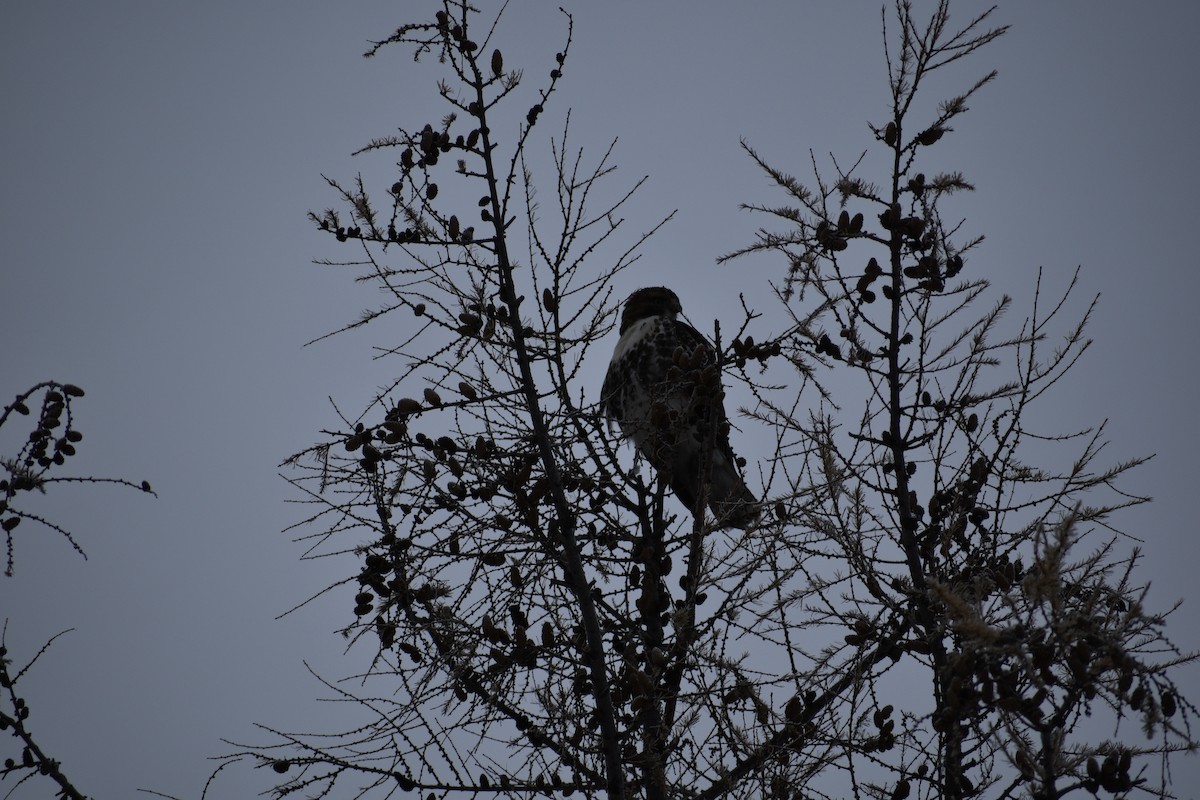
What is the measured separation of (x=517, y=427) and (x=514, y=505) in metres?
0.28

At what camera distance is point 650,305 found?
22.4 ft

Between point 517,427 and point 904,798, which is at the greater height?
point 517,427

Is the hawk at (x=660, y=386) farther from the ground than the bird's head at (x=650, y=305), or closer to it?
closer to it

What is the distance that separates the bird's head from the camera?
22.4 feet

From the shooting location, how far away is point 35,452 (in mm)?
2877

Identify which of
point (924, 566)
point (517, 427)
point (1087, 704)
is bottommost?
point (1087, 704)

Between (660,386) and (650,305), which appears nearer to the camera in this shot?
(660,386)

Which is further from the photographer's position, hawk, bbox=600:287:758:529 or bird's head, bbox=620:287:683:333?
bird's head, bbox=620:287:683:333

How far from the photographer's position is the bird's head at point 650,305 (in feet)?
22.4

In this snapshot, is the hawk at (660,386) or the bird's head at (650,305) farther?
the bird's head at (650,305)

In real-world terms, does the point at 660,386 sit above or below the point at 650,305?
below

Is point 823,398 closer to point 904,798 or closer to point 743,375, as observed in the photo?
point 743,375

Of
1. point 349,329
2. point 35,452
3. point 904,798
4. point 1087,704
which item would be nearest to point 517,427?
point 349,329

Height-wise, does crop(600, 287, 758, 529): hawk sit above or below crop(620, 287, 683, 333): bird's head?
below
